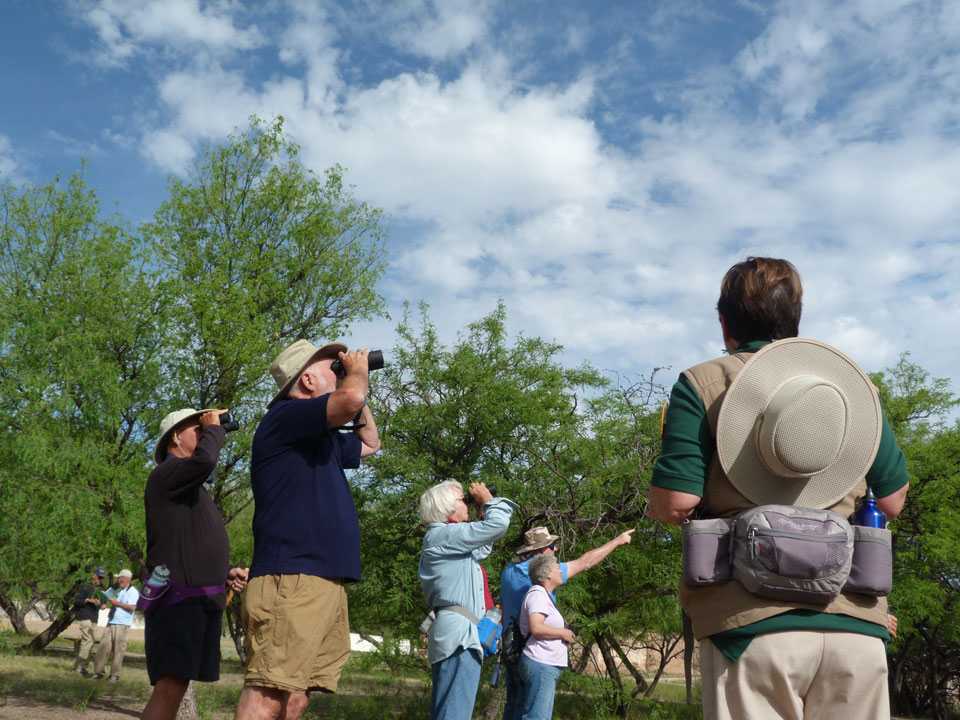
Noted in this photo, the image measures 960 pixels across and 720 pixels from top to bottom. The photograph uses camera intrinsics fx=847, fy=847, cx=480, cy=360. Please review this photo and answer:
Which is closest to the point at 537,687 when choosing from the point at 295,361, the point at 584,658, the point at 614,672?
the point at 295,361

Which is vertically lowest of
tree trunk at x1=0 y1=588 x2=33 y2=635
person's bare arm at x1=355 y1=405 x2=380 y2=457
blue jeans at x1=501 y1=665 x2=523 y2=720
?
tree trunk at x1=0 y1=588 x2=33 y2=635

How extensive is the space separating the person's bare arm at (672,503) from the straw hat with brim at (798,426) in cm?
12

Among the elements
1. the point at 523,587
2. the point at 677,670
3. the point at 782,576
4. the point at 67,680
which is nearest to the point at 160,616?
the point at 523,587

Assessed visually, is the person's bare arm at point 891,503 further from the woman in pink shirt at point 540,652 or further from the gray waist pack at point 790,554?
the woman in pink shirt at point 540,652

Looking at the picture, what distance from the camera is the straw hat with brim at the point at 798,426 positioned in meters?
2.13

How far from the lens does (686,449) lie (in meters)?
2.22

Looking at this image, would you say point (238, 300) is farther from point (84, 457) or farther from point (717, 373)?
point (717, 373)

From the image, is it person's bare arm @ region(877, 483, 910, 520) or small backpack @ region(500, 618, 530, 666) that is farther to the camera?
small backpack @ region(500, 618, 530, 666)

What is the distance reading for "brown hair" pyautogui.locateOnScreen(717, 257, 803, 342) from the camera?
239cm

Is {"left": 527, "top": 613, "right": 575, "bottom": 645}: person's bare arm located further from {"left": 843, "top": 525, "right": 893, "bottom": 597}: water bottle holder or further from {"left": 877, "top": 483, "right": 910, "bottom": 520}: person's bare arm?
{"left": 843, "top": 525, "right": 893, "bottom": 597}: water bottle holder

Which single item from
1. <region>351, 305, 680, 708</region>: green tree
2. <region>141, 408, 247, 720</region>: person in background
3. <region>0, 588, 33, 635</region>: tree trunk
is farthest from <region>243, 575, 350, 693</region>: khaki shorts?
<region>0, 588, 33, 635</region>: tree trunk

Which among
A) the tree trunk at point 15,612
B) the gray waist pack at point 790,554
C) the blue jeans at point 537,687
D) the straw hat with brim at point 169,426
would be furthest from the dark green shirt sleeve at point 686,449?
the tree trunk at point 15,612

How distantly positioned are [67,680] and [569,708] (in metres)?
8.23

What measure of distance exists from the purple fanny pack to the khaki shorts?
3.80 feet
